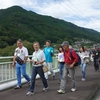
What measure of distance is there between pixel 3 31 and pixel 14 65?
8916 cm

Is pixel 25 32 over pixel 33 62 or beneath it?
over

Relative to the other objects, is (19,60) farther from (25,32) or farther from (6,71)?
(25,32)

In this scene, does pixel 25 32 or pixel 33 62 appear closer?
pixel 33 62

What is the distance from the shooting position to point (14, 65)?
7625 mm

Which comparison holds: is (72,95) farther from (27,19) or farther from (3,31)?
(27,19)

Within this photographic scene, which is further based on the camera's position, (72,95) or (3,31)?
(3,31)

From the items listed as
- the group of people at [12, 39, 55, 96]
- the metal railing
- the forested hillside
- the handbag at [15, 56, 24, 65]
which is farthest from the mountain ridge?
the handbag at [15, 56, 24, 65]

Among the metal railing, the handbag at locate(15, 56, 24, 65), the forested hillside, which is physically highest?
the forested hillside

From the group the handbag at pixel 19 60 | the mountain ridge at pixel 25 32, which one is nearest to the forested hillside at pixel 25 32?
the mountain ridge at pixel 25 32

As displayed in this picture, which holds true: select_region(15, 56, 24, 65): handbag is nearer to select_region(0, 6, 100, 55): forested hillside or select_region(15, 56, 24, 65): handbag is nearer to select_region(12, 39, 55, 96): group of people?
select_region(12, 39, 55, 96): group of people

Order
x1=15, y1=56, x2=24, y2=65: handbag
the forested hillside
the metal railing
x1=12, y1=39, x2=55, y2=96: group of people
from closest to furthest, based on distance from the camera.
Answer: x1=12, y1=39, x2=55, y2=96: group of people → x1=15, y1=56, x2=24, y2=65: handbag → the metal railing → the forested hillside

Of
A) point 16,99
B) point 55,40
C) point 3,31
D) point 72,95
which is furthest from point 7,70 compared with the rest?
point 55,40

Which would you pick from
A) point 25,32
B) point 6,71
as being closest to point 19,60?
point 6,71

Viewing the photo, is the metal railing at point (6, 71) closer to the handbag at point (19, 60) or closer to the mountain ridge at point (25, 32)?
the handbag at point (19, 60)
